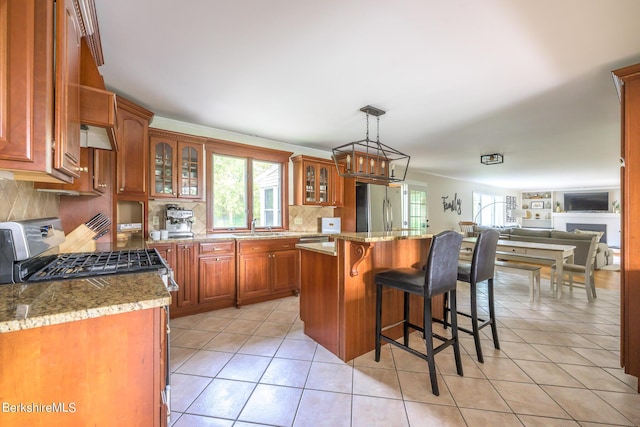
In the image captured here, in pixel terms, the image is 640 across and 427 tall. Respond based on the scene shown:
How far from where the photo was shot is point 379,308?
6.99ft

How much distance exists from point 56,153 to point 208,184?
9.03 ft

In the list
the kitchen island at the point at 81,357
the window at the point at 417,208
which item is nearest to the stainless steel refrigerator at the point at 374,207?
the window at the point at 417,208

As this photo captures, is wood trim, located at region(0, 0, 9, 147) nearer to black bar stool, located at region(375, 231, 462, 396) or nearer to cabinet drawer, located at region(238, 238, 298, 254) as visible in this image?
black bar stool, located at region(375, 231, 462, 396)

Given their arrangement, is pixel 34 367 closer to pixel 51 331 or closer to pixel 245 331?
pixel 51 331

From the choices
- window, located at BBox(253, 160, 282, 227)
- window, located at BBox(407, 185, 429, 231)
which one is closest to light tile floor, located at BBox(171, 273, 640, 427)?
window, located at BBox(253, 160, 282, 227)

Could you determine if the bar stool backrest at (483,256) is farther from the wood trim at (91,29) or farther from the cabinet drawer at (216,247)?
the wood trim at (91,29)

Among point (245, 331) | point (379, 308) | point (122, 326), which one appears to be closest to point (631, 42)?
point (379, 308)

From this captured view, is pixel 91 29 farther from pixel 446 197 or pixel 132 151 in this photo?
pixel 446 197

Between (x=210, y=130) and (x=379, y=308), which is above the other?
(x=210, y=130)

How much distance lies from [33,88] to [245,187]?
123 inches

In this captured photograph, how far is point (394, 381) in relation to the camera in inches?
75.5

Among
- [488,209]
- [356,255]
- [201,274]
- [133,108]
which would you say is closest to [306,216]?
[201,274]

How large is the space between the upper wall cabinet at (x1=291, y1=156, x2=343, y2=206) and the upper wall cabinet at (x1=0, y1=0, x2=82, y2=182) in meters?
3.34

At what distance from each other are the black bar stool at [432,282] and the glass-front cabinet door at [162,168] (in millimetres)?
2620
